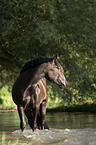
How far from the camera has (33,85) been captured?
25.9 feet

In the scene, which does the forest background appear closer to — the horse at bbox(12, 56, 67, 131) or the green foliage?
the green foliage

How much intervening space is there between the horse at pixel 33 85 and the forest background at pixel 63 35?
622 cm

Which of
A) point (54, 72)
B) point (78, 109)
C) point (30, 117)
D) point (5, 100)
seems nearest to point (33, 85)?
point (54, 72)

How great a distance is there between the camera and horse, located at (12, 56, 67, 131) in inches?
308

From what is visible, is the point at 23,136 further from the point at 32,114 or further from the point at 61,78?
the point at 61,78

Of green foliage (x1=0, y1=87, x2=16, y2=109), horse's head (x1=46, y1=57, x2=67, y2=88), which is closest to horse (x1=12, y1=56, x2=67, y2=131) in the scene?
horse's head (x1=46, y1=57, x2=67, y2=88)

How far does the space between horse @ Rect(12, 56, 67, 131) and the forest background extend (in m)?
6.22

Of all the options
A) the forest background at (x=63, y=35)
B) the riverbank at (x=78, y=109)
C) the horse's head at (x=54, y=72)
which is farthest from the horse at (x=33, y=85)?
the riverbank at (x=78, y=109)

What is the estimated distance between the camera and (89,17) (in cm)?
1552

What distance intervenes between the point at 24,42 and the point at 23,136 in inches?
321

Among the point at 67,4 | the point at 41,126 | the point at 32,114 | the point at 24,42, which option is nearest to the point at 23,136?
the point at 32,114

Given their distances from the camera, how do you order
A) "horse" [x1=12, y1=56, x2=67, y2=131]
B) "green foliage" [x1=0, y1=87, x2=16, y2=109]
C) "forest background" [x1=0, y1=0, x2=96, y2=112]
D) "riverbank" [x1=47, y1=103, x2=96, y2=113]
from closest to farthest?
1. "horse" [x1=12, y1=56, x2=67, y2=131]
2. "forest background" [x1=0, y1=0, x2=96, y2=112]
3. "riverbank" [x1=47, y1=103, x2=96, y2=113]
4. "green foliage" [x1=0, y1=87, x2=16, y2=109]

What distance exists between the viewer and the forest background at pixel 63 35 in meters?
14.6

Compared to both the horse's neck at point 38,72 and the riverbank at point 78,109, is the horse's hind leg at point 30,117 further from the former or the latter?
the riverbank at point 78,109
